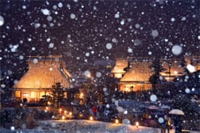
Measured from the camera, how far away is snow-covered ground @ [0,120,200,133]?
46.1ft

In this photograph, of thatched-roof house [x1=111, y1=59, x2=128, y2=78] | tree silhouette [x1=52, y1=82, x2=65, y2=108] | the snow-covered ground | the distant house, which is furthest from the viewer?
thatched-roof house [x1=111, y1=59, x2=128, y2=78]

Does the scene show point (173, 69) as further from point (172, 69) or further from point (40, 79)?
point (40, 79)

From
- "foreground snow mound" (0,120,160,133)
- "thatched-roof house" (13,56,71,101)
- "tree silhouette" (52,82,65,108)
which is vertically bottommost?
"foreground snow mound" (0,120,160,133)

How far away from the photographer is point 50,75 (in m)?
29.1

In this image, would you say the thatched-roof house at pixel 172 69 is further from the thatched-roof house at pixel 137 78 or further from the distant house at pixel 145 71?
the thatched-roof house at pixel 137 78

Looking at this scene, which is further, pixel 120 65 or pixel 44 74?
pixel 120 65

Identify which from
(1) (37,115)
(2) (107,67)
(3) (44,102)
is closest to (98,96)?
(3) (44,102)

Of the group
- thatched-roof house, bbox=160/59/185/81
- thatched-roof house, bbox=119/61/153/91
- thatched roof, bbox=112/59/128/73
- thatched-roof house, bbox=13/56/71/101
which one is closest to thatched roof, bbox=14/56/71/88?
thatched-roof house, bbox=13/56/71/101

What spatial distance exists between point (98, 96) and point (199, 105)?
9972mm

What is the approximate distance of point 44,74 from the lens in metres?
29.4

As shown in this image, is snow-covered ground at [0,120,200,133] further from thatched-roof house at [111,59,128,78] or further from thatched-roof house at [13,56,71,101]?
thatched-roof house at [111,59,128,78]

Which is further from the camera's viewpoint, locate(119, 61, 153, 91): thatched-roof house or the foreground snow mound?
locate(119, 61, 153, 91): thatched-roof house

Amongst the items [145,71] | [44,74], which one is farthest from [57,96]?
[145,71]

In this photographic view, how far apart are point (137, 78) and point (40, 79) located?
371 inches
